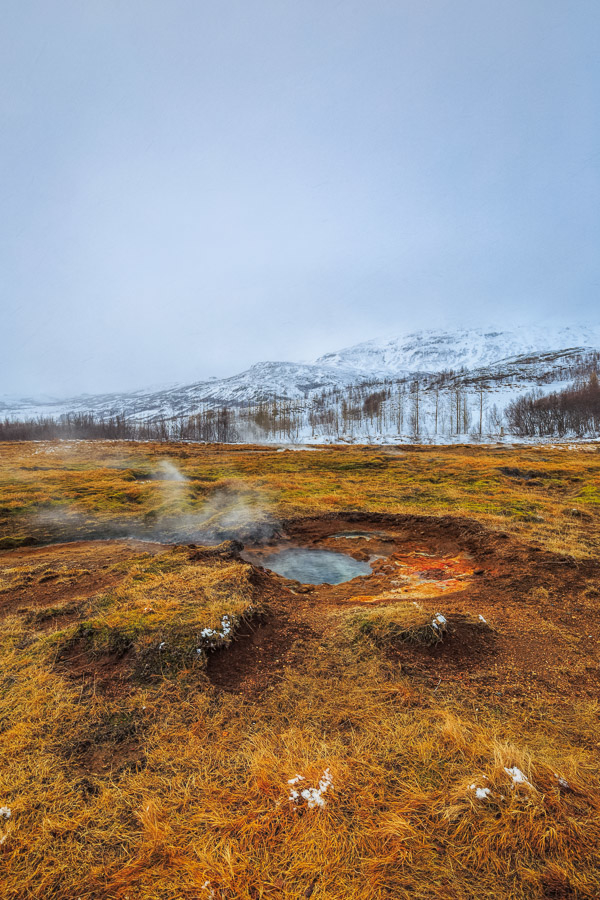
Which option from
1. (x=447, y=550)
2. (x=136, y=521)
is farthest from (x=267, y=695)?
(x=136, y=521)

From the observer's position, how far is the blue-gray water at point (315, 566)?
31.8 feet

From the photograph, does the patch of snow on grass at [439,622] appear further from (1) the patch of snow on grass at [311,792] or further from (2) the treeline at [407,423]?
(2) the treeline at [407,423]

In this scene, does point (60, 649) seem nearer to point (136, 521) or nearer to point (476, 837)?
point (476, 837)

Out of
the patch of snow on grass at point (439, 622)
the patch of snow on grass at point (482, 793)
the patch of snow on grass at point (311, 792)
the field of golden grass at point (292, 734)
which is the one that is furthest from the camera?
the patch of snow on grass at point (439, 622)

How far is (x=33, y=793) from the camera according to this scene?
3.07 meters

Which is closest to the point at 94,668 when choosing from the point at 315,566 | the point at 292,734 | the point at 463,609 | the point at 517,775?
the point at 292,734

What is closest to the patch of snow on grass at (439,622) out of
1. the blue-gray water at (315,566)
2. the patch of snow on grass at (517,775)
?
the patch of snow on grass at (517,775)

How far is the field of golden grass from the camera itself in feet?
8.17

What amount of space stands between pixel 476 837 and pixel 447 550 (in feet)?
30.4

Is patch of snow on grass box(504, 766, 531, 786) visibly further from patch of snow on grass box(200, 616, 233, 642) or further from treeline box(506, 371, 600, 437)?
treeline box(506, 371, 600, 437)

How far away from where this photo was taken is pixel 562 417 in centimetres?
7362

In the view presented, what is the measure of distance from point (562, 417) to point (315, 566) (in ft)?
276

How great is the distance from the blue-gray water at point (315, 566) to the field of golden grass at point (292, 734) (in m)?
1.27

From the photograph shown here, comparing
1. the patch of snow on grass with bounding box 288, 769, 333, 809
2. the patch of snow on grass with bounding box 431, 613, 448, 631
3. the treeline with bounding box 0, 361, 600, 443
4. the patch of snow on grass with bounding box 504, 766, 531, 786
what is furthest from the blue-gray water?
the treeline with bounding box 0, 361, 600, 443
